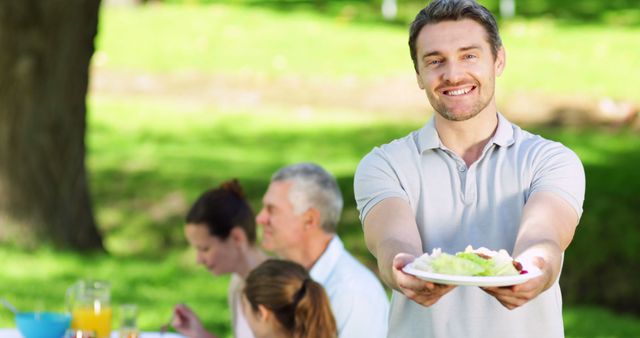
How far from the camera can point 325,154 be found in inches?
380

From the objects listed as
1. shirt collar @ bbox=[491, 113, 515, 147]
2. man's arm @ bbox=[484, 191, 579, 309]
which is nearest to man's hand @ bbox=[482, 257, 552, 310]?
man's arm @ bbox=[484, 191, 579, 309]

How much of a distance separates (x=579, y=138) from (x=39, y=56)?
3955mm

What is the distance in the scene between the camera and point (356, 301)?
14.4 ft

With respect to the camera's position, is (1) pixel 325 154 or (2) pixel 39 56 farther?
(1) pixel 325 154

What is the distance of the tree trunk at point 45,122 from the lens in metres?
8.27

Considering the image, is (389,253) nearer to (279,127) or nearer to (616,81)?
(279,127)

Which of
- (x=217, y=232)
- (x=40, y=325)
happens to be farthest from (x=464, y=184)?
(x=217, y=232)

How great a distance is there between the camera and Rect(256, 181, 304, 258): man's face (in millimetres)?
4746

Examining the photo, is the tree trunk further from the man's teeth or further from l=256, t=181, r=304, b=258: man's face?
the man's teeth

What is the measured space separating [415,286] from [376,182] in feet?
1.23

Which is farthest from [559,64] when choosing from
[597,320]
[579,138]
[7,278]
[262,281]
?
[262,281]

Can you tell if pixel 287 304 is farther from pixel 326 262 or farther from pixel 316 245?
pixel 316 245

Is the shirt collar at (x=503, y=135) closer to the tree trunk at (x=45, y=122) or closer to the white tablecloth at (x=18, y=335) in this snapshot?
the white tablecloth at (x=18, y=335)

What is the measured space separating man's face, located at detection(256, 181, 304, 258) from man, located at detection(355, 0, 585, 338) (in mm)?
1925
